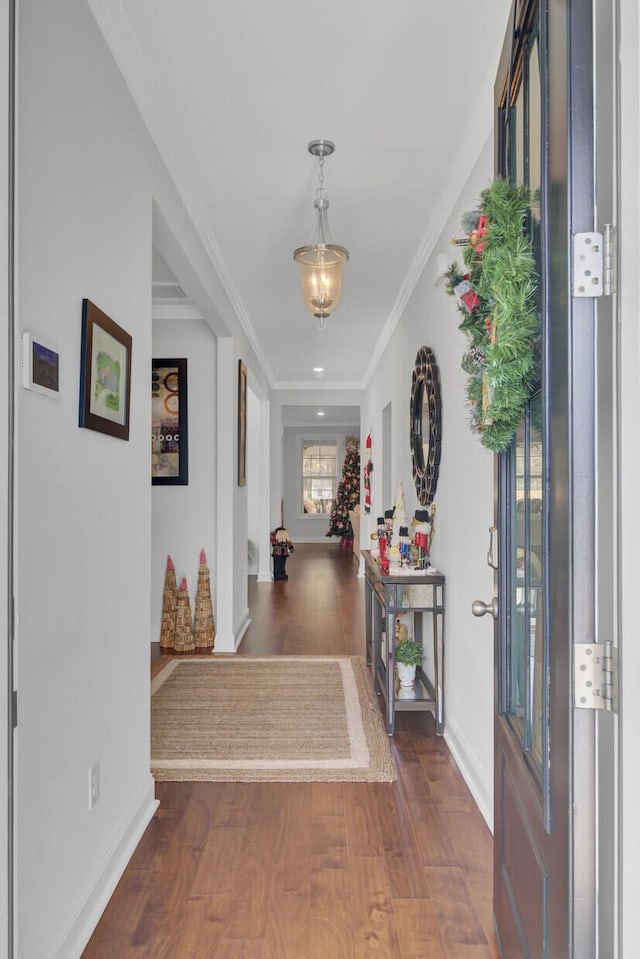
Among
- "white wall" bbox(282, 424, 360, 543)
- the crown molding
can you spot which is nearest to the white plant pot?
the crown molding

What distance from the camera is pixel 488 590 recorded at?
241 centimetres

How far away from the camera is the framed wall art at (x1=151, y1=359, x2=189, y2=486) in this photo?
486cm

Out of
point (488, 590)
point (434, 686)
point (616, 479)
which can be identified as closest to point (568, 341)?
point (616, 479)

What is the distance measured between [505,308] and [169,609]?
13.3 ft

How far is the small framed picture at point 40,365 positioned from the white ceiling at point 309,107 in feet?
3.52

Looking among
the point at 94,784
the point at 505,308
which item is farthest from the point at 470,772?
the point at 505,308

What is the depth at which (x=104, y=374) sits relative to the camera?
6.21 ft

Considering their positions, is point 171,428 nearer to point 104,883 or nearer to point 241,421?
point 241,421

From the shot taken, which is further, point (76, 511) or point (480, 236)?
point (76, 511)

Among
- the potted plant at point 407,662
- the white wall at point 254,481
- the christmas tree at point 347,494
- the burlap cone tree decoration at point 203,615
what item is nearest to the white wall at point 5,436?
the potted plant at point 407,662

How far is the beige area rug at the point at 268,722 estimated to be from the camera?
271 centimetres

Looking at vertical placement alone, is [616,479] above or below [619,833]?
above
